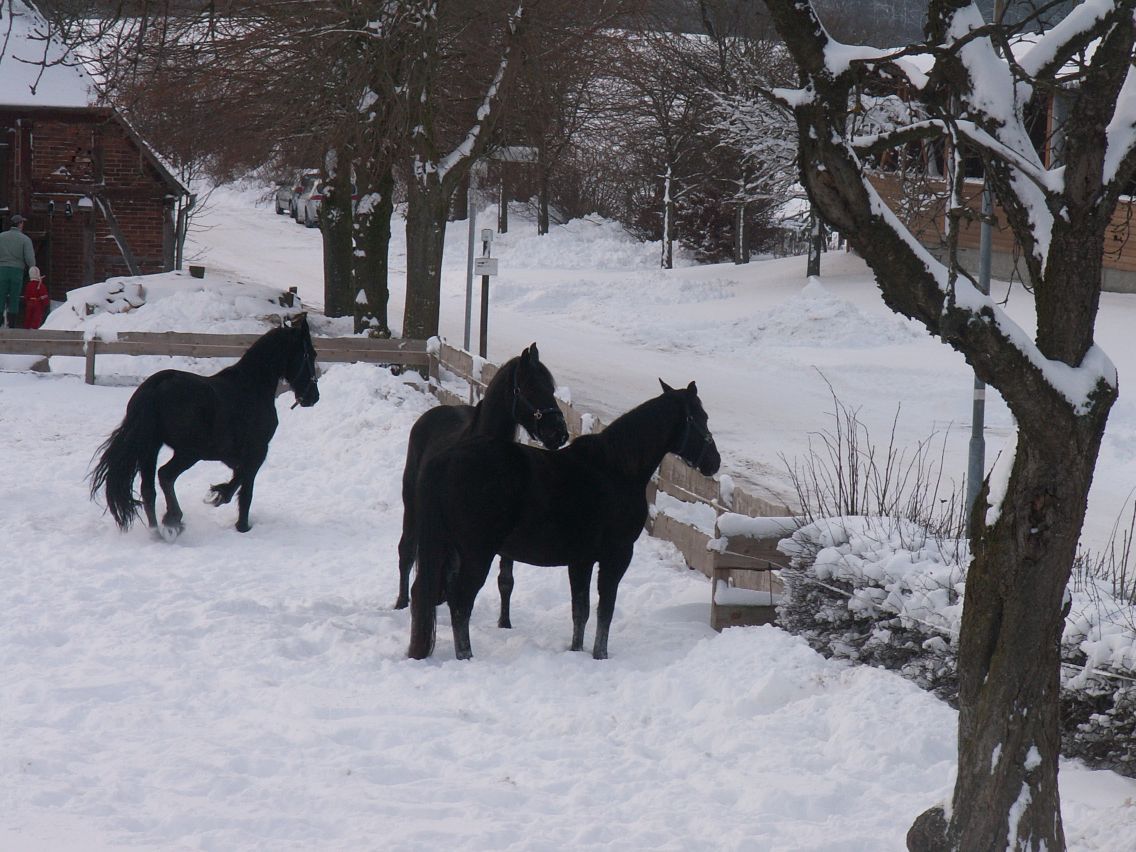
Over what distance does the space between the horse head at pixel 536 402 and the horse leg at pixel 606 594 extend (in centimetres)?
82

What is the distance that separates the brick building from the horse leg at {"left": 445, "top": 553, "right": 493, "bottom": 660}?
66.4ft

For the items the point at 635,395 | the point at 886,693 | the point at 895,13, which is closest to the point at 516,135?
the point at 635,395

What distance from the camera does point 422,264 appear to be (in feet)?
58.4

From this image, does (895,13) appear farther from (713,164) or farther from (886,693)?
(886,693)

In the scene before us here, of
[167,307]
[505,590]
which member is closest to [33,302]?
[167,307]

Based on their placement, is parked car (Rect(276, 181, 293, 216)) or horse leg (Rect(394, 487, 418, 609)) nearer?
horse leg (Rect(394, 487, 418, 609))

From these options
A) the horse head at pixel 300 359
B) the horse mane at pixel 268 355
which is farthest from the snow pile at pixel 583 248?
the horse mane at pixel 268 355

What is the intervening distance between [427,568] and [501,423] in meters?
1.01

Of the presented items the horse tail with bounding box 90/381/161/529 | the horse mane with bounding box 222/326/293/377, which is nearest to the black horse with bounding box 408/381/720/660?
the horse tail with bounding box 90/381/161/529

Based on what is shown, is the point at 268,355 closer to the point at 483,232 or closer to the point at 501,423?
the point at 501,423

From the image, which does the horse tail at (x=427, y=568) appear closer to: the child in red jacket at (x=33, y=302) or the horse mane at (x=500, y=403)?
the horse mane at (x=500, y=403)

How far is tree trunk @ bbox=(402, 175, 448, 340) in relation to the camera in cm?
1758

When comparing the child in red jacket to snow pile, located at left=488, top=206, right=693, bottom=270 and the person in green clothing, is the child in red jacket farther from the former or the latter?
snow pile, located at left=488, top=206, right=693, bottom=270

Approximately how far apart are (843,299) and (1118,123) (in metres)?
22.1
